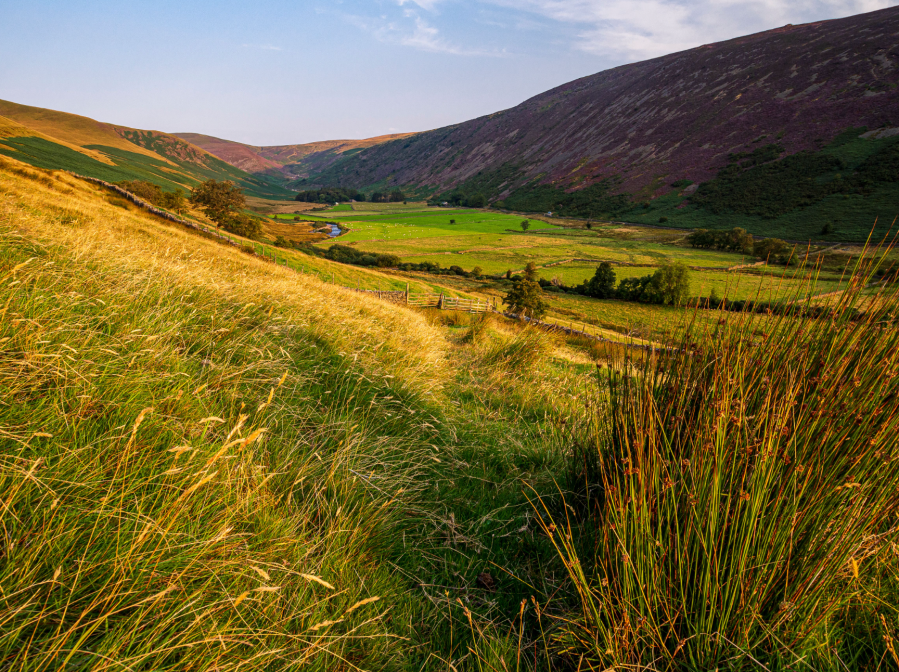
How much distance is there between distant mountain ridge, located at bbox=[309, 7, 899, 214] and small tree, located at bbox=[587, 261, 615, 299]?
255 ft

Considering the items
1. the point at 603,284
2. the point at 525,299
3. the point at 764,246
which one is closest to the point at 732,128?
the point at 764,246

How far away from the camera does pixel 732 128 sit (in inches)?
4609

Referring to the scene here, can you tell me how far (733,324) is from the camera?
3.01 m

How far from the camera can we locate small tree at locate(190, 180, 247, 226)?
44844 mm

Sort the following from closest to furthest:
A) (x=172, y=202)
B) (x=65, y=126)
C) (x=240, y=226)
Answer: (x=172, y=202)
(x=240, y=226)
(x=65, y=126)

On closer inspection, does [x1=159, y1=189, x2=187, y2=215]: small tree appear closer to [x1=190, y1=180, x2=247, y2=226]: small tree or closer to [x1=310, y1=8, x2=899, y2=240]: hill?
[x1=190, y1=180, x2=247, y2=226]: small tree

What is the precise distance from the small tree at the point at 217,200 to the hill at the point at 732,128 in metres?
94.0

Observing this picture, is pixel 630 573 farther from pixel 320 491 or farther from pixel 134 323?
pixel 134 323

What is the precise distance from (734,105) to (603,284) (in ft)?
390

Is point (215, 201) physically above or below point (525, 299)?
above

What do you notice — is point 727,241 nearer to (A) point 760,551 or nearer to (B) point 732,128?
(B) point 732,128

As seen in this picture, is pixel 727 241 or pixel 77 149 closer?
pixel 727 241

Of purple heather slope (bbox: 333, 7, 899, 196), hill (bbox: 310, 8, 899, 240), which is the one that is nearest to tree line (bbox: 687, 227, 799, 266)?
hill (bbox: 310, 8, 899, 240)

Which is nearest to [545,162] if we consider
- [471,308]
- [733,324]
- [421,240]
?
[421,240]
